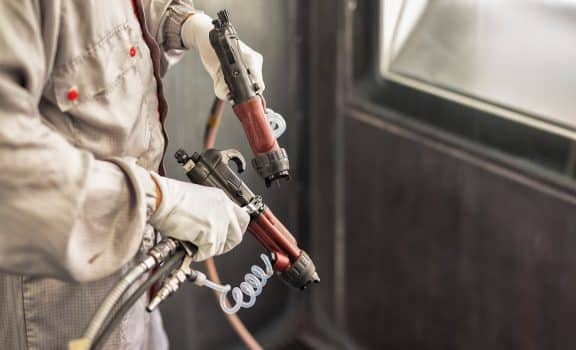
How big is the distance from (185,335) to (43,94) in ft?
3.87

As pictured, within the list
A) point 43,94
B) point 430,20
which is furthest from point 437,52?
point 43,94

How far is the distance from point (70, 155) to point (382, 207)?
1.34m

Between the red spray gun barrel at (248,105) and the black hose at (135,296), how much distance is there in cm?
21

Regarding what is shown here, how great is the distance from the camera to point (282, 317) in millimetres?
2572

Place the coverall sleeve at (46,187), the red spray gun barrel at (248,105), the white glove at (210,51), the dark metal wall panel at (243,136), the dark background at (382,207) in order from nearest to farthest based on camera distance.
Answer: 1. the coverall sleeve at (46,187)
2. the red spray gun barrel at (248,105)
3. the white glove at (210,51)
4. the dark background at (382,207)
5. the dark metal wall panel at (243,136)

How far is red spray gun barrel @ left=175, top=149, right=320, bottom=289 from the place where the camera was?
Result: 136 centimetres

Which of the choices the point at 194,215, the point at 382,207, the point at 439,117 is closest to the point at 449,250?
the point at 382,207

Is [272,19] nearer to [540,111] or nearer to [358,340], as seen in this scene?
[540,111]

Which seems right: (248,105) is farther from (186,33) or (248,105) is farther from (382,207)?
(382,207)

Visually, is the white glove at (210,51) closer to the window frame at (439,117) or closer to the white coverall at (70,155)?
the white coverall at (70,155)

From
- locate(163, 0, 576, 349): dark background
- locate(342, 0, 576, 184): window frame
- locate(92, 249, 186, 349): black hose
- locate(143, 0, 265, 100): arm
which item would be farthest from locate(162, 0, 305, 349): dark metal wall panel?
locate(92, 249, 186, 349): black hose

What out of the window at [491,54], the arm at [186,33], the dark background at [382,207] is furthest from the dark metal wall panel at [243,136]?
the arm at [186,33]

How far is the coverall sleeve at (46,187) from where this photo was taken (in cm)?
108

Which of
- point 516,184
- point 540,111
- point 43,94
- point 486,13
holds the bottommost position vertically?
point 516,184
